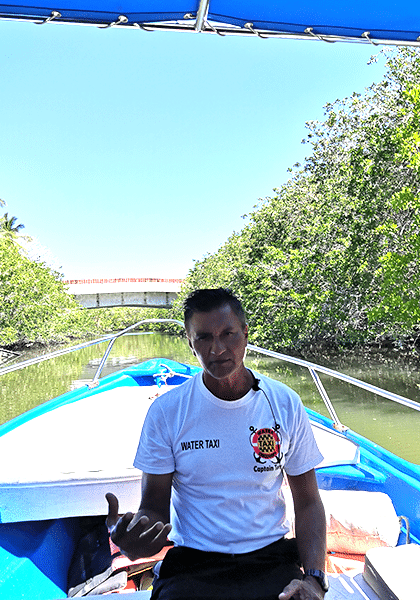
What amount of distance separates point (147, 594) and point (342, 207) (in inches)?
513

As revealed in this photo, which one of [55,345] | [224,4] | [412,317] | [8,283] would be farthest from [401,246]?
[55,345]

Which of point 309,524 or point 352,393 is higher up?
point 309,524

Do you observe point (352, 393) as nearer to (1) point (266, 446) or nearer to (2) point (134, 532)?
(1) point (266, 446)

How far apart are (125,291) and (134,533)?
1188 inches

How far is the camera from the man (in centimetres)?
117

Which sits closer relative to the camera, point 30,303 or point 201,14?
point 201,14

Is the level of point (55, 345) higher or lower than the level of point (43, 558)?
lower

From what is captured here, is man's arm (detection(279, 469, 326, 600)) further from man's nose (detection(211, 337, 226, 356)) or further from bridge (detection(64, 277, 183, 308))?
bridge (detection(64, 277, 183, 308))

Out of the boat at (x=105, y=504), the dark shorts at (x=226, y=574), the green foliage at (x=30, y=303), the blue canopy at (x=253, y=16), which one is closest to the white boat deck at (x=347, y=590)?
the boat at (x=105, y=504)

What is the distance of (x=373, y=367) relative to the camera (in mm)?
14391

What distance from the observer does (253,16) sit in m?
1.91

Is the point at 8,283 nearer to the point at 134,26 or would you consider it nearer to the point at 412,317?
the point at 412,317

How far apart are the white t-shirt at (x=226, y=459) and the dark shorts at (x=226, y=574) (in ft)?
0.08

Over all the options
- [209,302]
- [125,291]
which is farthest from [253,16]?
[125,291]
